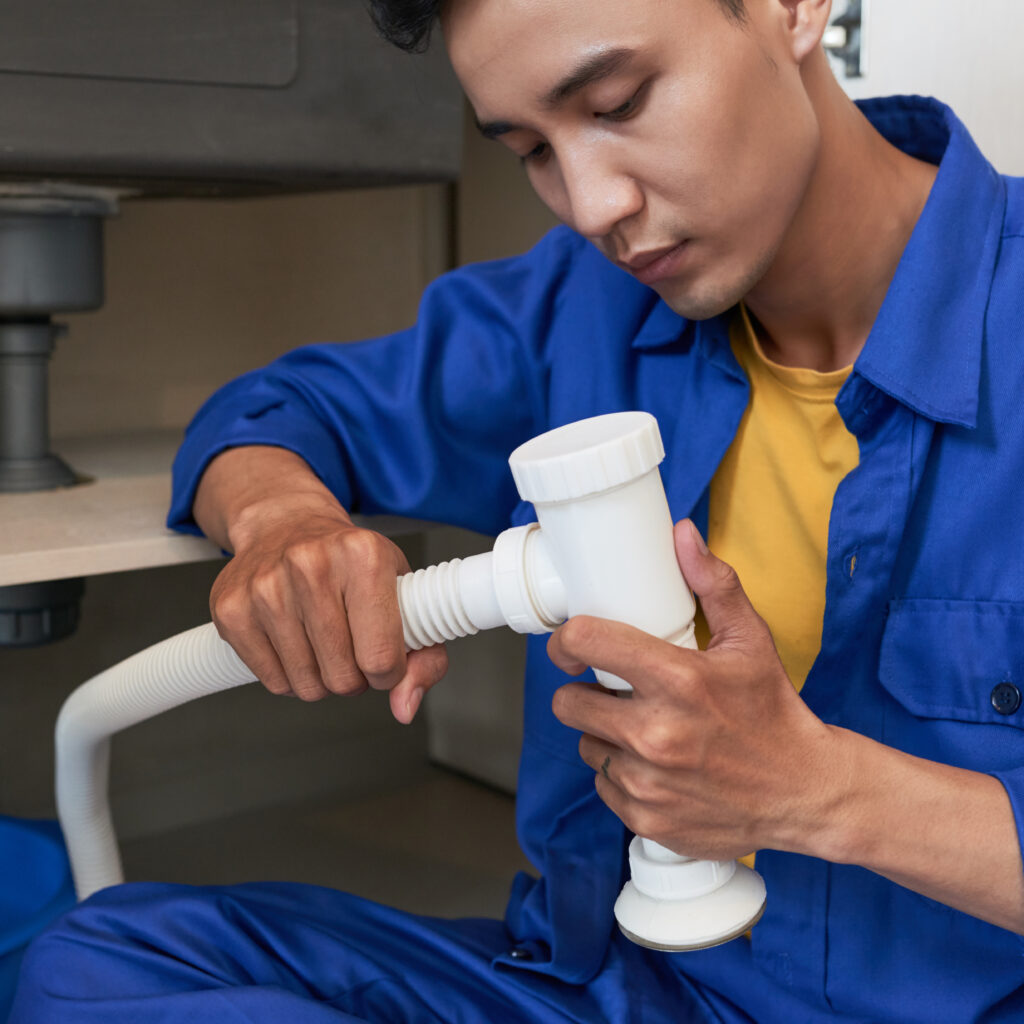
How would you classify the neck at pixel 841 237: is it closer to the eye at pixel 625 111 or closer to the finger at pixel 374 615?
the eye at pixel 625 111

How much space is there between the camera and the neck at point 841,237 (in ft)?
2.72

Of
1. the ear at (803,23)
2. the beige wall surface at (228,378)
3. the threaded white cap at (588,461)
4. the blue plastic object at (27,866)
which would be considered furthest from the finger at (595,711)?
the beige wall surface at (228,378)

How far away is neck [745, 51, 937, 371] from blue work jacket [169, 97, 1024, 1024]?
0.05 m

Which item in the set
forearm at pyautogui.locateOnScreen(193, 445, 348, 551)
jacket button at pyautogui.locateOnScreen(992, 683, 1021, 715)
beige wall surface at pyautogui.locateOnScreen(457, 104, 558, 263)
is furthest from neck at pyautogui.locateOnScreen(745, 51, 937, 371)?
beige wall surface at pyautogui.locateOnScreen(457, 104, 558, 263)

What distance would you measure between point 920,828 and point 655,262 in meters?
0.38

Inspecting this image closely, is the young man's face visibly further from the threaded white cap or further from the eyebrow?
the threaded white cap

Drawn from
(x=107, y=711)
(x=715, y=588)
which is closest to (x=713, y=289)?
(x=715, y=588)

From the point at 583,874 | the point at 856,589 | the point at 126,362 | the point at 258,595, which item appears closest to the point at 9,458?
the point at 126,362

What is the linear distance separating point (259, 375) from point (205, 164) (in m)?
0.18

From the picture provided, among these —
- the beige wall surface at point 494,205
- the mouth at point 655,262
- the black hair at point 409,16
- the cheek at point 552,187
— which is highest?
the black hair at point 409,16

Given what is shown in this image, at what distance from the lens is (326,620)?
661 mm

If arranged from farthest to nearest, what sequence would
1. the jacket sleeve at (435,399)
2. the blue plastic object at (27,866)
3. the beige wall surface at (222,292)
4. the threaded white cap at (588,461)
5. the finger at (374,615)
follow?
1. the beige wall surface at (222,292)
2. the blue plastic object at (27,866)
3. the jacket sleeve at (435,399)
4. the finger at (374,615)
5. the threaded white cap at (588,461)

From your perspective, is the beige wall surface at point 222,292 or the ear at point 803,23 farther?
the beige wall surface at point 222,292

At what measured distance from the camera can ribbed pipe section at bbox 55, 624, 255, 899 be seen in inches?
30.5
